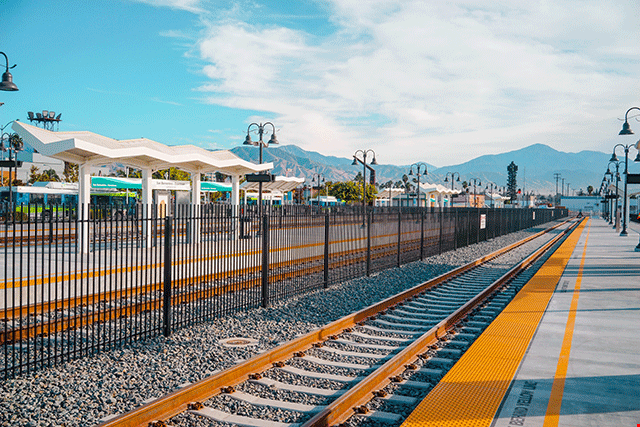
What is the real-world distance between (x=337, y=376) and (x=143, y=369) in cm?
265

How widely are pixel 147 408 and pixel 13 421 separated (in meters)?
1.43

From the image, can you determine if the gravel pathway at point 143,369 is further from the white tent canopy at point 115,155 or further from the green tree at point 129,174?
the green tree at point 129,174

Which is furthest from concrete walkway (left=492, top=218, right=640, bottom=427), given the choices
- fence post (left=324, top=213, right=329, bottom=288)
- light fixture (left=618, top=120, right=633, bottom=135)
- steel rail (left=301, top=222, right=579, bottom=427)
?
light fixture (left=618, top=120, right=633, bottom=135)

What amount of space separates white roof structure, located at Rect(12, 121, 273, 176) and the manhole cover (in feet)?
36.5

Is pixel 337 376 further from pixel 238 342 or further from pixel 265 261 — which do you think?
pixel 265 261

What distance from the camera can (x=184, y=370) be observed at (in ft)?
23.6

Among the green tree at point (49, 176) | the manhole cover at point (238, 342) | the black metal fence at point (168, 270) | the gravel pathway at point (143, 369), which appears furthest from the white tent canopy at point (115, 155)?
the green tree at point (49, 176)

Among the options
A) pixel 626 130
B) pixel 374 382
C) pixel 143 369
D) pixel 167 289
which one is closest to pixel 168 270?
pixel 167 289

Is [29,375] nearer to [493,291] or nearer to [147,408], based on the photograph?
[147,408]

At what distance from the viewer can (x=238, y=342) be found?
8695 millimetres

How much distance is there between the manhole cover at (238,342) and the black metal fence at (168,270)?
110 cm

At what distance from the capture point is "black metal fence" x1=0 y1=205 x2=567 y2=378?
309 inches

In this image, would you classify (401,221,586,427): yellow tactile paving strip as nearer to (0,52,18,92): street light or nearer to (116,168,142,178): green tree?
(0,52,18,92): street light

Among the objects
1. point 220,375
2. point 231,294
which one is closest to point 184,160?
point 231,294
